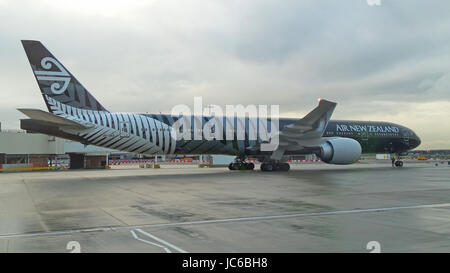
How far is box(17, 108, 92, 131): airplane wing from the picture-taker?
16516 millimetres

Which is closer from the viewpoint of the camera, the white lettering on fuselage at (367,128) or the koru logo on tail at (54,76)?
the koru logo on tail at (54,76)

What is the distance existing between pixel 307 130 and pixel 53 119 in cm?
1458

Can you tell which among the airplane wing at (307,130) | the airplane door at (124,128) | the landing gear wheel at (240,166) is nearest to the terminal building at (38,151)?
the landing gear wheel at (240,166)

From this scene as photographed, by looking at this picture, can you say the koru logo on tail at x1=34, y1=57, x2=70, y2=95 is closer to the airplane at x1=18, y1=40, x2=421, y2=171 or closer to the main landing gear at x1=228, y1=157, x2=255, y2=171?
the airplane at x1=18, y1=40, x2=421, y2=171

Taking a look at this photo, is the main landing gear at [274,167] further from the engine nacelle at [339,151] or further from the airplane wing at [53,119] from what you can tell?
the airplane wing at [53,119]

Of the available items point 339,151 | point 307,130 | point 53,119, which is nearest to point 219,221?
point 53,119

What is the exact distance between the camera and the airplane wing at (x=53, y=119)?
1652cm

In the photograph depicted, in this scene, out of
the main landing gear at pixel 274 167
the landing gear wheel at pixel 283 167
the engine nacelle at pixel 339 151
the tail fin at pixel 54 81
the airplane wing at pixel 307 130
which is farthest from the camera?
the landing gear wheel at pixel 283 167

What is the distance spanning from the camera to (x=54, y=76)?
62.3ft

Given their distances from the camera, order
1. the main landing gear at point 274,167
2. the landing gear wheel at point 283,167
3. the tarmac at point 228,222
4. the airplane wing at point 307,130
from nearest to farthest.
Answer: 1. the tarmac at point 228,222
2. the airplane wing at point 307,130
3. the main landing gear at point 274,167
4. the landing gear wheel at point 283,167

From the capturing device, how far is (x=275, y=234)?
6.00m
